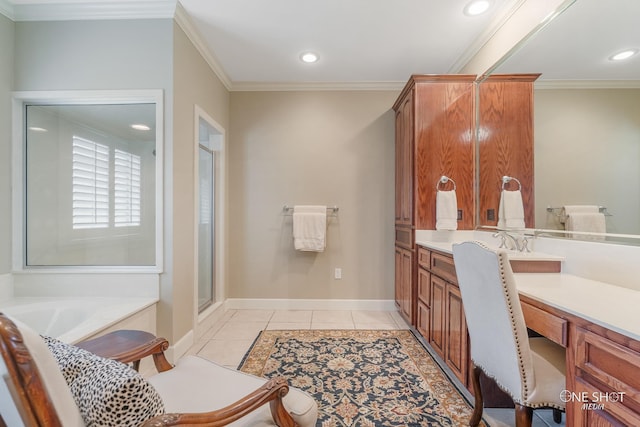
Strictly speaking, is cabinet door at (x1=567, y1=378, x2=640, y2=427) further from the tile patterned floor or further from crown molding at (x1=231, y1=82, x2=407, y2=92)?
crown molding at (x1=231, y1=82, x2=407, y2=92)

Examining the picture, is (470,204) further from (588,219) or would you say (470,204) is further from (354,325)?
(354,325)

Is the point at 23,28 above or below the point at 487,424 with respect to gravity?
above

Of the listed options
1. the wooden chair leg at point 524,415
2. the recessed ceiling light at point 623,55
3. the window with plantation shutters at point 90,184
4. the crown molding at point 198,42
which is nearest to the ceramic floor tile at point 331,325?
the wooden chair leg at point 524,415

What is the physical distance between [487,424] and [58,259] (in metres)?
3.11

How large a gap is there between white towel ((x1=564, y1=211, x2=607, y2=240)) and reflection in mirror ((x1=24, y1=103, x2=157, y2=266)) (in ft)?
8.91

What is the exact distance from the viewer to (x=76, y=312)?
1.90m

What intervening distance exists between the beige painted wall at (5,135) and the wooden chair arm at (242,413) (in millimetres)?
2321

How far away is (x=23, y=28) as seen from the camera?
2078 mm

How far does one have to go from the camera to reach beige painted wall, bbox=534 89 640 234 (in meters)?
1.22

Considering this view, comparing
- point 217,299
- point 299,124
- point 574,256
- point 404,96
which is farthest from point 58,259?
point 574,256

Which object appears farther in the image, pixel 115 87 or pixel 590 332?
pixel 115 87

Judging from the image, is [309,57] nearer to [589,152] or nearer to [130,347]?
[589,152]

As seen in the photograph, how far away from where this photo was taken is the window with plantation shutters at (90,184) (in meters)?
2.29

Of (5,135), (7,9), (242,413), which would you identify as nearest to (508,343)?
(242,413)
